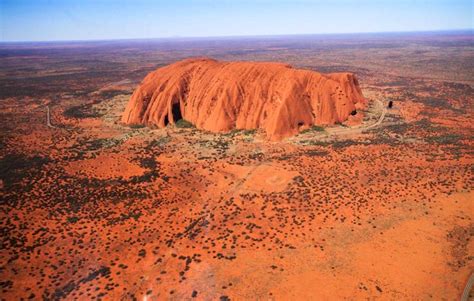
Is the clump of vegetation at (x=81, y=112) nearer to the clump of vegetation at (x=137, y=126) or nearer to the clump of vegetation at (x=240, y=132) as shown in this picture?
the clump of vegetation at (x=137, y=126)

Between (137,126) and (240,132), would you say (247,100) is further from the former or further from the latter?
(137,126)

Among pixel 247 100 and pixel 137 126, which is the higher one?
pixel 247 100

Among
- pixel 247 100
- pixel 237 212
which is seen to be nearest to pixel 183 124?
pixel 247 100

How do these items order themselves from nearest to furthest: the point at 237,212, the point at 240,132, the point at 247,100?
the point at 237,212 < the point at 240,132 < the point at 247,100

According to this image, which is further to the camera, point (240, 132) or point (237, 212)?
point (240, 132)

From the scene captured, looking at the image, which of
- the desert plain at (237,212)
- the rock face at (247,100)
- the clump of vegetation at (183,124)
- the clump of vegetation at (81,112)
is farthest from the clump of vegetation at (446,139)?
the clump of vegetation at (81,112)

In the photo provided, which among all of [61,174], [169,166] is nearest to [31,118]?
[61,174]

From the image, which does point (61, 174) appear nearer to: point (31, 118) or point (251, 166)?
point (251, 166)
